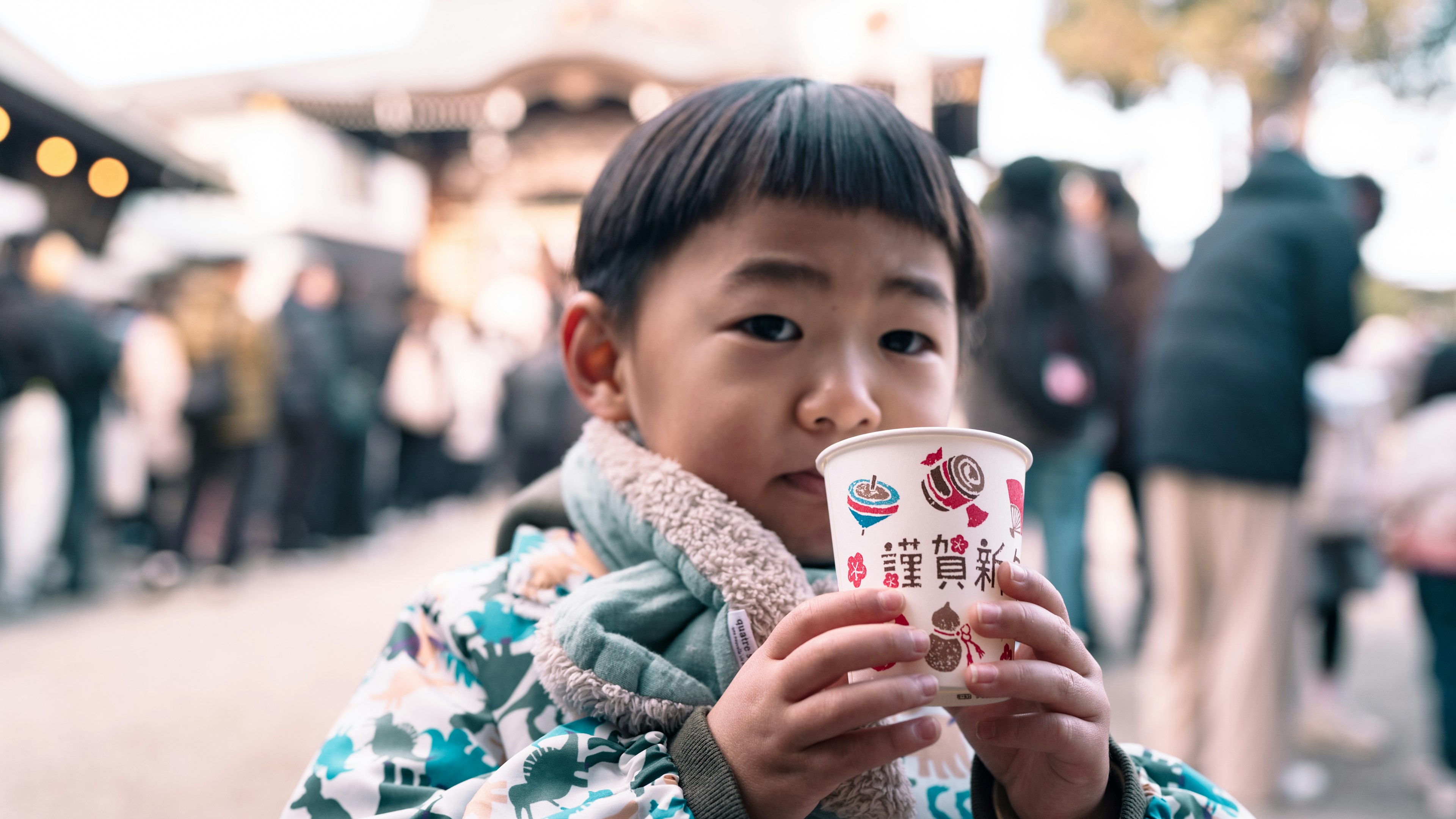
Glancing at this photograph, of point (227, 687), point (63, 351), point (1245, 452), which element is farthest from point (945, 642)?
point (63, 351)

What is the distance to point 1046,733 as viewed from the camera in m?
0.83

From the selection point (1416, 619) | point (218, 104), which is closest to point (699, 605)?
point (1416, 619)

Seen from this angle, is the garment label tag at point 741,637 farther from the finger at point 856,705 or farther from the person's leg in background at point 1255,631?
the person's leg in background at point 1255,631

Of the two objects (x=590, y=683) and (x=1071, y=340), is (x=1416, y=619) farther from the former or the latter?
(x=590, y=683)

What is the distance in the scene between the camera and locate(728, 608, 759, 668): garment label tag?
38.0 inches

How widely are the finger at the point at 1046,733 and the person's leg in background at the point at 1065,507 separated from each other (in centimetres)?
331

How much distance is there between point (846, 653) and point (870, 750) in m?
0.11

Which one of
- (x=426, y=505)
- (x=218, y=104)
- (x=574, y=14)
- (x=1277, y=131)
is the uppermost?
(x=574, y=14)

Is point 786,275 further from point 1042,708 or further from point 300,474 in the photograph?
point 300,474

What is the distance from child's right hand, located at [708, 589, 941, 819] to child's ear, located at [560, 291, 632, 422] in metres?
0.46

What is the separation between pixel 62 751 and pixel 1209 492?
12.9 feet

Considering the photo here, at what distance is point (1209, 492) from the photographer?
9.99ft

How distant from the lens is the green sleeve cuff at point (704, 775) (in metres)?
0.83

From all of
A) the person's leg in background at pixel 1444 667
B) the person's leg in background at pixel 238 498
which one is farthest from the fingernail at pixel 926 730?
the person's leg in background at pixel 238 498
